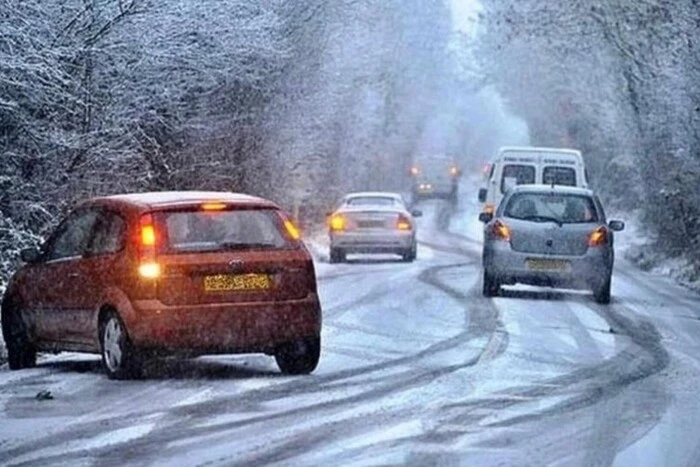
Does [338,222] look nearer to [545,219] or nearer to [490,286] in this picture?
[490,286]

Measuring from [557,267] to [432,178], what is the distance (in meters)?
56.0

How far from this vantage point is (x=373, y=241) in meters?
35.4

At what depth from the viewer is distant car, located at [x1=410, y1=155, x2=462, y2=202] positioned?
80.1 meters

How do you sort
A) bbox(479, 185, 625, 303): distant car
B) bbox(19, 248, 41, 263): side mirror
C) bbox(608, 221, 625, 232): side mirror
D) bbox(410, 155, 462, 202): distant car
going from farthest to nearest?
bbox(410, 155, 462, 202): distant car, bbox(608, 221, 625, 232): side mirror, bbox(479, 185, 625, 303): distant car, bbox(19, 248, 41, 263): side mirror

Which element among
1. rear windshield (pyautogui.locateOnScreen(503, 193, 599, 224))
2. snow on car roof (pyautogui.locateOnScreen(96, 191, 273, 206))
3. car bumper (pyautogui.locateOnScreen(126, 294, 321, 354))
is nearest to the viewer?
car bumper (pyautogui.locateOnScreen(126, 294, 321, 354))

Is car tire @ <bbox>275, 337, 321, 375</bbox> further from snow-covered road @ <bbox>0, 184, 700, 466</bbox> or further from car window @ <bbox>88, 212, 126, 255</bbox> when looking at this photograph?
car window @ <bbox>88, 212, 126, 255</bbox>

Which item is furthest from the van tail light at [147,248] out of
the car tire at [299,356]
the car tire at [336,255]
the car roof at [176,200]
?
the car tire at [336,255]

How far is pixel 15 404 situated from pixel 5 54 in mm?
6898

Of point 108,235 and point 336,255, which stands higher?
point 108,235

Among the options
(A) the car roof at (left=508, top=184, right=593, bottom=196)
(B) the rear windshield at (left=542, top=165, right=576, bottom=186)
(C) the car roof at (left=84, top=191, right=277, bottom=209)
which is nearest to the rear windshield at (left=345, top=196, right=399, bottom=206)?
(B) the rear windshield at (left=542, top=165, right=576, bottom=186)

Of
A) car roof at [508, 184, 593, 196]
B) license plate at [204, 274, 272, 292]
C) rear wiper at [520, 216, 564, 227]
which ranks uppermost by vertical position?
license plate at [204, 274, 272, 292]

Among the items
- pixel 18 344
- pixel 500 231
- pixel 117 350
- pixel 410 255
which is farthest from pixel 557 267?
pixel 410 255

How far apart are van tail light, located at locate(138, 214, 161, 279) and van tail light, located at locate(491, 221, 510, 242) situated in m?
10.8

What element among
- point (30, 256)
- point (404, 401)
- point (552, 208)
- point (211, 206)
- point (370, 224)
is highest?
point (211, 206)
